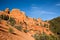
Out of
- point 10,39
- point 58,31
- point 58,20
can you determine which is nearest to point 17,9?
point 58,31

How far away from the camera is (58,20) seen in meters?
57.8

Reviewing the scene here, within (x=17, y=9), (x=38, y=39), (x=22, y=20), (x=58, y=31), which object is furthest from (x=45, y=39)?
(x=58, y=31)

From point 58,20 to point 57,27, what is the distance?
6770 millimetres

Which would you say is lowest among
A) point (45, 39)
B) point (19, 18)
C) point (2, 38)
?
point (45, 39)

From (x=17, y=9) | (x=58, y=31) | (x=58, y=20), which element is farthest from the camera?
(x=58, y=20)

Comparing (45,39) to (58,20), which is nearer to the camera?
(45,39)

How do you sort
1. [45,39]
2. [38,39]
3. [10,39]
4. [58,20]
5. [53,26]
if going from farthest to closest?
1. [58,20]
2. [53,26]
3. [45,39]
4. [38,39]
5. [10,39]

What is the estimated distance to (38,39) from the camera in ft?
82.3

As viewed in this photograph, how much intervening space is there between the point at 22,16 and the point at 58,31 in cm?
1537

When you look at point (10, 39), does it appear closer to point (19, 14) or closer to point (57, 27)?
point (19, 14)

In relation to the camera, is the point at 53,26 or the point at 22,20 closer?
the point at 22,20

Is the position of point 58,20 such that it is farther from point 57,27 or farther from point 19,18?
point 19,18

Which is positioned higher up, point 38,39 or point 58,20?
point 58,20

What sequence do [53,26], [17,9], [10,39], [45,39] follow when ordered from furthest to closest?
1. [53,26]
2. [17,9]
3. [45,39]
4. [10,39]
